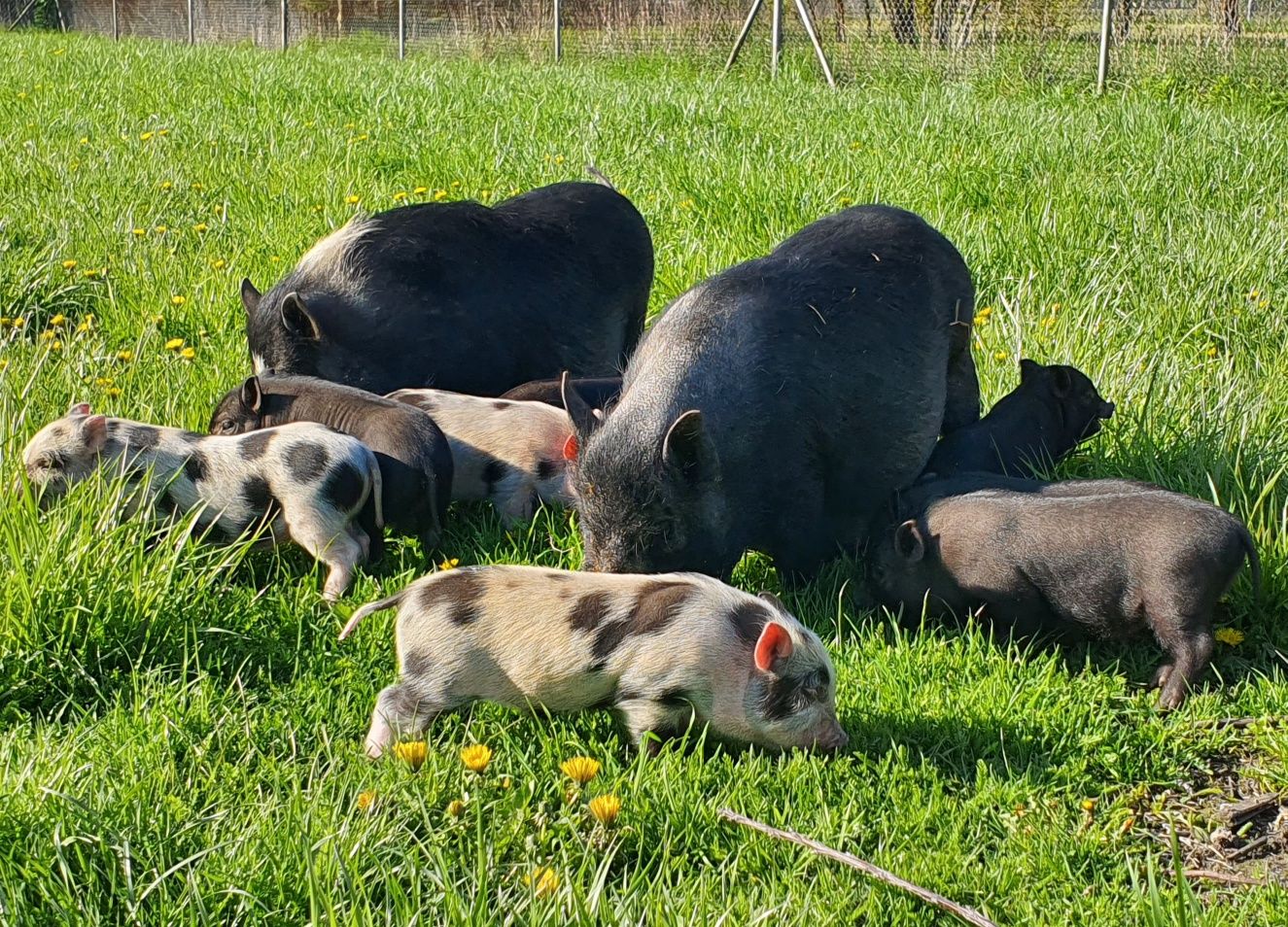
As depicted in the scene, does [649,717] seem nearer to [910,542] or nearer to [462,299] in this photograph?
[910,542]

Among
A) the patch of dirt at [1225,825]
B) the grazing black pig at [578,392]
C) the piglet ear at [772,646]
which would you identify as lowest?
the patch of dirt at [1225,825]

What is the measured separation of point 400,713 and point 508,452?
1573mm

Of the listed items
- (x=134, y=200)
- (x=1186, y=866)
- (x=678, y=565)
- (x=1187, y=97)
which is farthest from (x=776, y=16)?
(x=1186, y=866)

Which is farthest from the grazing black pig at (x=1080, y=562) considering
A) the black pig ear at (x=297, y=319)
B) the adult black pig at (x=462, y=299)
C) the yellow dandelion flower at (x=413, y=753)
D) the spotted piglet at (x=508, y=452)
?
the black pig ear at (x=297, y=319)

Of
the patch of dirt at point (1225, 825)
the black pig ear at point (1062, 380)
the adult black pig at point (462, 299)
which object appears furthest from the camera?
the adult black pig at point (462, 299)

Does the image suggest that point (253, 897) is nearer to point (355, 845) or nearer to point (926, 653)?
point (355, 845)

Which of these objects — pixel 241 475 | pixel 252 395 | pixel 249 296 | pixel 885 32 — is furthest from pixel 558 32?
pixel 241 475

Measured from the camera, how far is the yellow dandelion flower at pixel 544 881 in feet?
8.13

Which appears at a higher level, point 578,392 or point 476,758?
point 578,392

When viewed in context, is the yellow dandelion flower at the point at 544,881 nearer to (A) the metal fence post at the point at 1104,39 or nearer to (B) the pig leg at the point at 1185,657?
(B) the pig leg at the point at 1185,657

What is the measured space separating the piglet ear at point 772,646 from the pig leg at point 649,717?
Answer: 23cm

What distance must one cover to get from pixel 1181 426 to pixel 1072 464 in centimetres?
38

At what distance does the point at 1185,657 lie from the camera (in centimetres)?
351

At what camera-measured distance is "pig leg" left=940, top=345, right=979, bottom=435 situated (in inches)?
194
